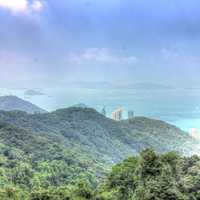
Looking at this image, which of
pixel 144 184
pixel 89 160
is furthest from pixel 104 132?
pixel 144 184

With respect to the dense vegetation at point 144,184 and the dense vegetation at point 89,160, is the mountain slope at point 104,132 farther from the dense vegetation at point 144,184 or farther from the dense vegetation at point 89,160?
the dense vegetation at point 144,184

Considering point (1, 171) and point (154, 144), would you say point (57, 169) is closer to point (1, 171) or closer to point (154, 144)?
point (1, 171)

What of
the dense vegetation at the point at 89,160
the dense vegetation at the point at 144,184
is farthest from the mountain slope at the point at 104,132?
the dense vegetation at the point at 144,184

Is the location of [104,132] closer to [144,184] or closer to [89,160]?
[89,160]

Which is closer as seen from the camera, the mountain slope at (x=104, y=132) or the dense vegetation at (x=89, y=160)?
the dense vegetation at (x=89, y=160)

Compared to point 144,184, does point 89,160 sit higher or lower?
lower

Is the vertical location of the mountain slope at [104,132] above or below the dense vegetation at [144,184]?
above

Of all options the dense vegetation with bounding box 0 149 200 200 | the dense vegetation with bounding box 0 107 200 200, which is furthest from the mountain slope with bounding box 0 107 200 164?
the dense vegetation with bounding box 0 149 200 200

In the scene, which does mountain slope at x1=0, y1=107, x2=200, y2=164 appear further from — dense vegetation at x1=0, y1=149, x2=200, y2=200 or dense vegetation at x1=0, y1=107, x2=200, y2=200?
dense vegetation at x1=0, y1=149, x2=200, y2=200

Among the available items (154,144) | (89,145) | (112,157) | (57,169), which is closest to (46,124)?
(89,145)

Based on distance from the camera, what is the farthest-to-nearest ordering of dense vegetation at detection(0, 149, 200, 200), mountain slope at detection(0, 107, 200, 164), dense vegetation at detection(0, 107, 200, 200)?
mountain slope at detection(0, 107, 200, 164), dense vegetation at detection(0, 107, 200, 200), dense vegetation at detection(0, 149, 200, 200)

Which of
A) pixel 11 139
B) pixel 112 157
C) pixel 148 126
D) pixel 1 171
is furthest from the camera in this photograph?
pixel 148 126
